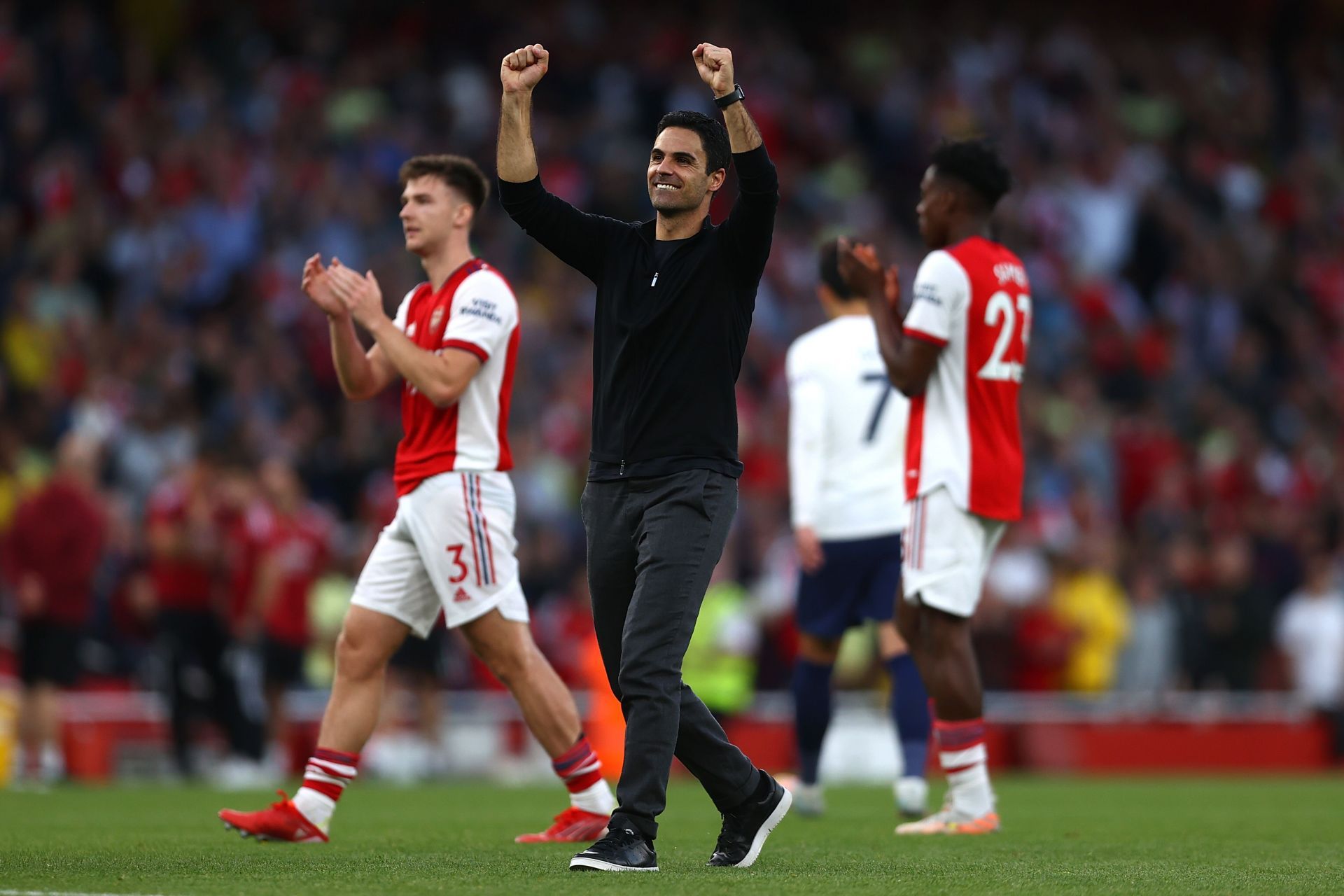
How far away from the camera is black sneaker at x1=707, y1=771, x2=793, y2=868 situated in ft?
20.4

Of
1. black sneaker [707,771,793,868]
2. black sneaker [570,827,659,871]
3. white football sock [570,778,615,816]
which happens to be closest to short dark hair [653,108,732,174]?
black sneaker [707,771,793,868]

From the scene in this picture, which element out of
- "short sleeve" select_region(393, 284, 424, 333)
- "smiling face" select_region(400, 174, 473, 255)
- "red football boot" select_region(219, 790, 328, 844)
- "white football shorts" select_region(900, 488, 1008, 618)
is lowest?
"red football boot" select_region(219, 790, 328, 844)

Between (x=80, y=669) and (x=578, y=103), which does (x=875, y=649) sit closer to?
(x=80, y=669)

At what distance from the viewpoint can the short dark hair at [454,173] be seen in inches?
307

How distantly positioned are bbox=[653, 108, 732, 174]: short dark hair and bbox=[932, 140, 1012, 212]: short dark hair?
6.89 ft

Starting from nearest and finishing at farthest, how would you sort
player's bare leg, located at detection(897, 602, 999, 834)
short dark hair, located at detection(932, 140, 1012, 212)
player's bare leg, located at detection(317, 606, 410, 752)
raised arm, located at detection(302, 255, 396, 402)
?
raised arm, located at detection(302, 255, 396, 402)
player's bare leg, located at detection(317, 606, 410, 752)
player's bare leg, located at detection(897, 602, 999, 834)
short dark hair, located at detection(932, 140, 1012, 212)

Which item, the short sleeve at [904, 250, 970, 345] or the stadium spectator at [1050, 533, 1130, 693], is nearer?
the short sleeve at [904, 250, 970, 345]

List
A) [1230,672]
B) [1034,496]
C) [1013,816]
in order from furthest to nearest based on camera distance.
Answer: [1034,496], [1230,672], [1013,816]

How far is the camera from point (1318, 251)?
23688 millimetres

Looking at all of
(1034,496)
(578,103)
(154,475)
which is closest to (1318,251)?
(1034,496)

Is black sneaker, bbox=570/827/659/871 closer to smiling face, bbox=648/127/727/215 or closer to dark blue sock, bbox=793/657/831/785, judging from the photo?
smiling face, bbox=648/127/727/215

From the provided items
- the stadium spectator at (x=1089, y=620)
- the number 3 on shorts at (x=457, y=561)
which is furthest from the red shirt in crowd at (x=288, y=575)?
the number 3 on shorts at (x=457, y=561)

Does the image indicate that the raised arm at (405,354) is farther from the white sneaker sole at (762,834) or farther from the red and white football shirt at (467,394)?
the white sneaker sole at (762,834)

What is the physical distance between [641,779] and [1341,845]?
10.2 ft
